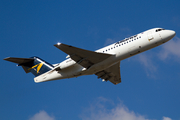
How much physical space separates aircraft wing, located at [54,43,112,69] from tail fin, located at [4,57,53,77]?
218 inches

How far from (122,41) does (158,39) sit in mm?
3763

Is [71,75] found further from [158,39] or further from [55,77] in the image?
[158,39]

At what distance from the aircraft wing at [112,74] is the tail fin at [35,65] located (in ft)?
22.2

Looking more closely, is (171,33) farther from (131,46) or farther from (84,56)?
(84,56)

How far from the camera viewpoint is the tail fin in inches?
1102

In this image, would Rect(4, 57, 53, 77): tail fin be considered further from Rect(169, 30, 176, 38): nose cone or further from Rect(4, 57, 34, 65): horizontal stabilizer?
Rect(169, 30, 176, 38): nose cone

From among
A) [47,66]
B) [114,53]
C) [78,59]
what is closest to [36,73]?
[47,66]

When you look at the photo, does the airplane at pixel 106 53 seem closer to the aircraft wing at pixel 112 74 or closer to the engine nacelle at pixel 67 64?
the engine nacelle at pixel 67 64

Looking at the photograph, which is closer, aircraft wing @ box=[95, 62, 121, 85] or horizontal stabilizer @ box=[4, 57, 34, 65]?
horizontal stabilizer @ box=[4, 57, 34, 65]

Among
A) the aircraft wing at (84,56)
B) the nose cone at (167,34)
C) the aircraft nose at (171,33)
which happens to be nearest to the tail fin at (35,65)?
the aircraft wing at (84,56)

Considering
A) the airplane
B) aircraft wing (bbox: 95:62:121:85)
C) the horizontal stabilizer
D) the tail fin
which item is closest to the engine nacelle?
the airplane

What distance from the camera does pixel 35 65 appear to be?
28844 mm

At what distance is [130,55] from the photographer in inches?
928

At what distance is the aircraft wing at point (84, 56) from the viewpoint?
22797mm
